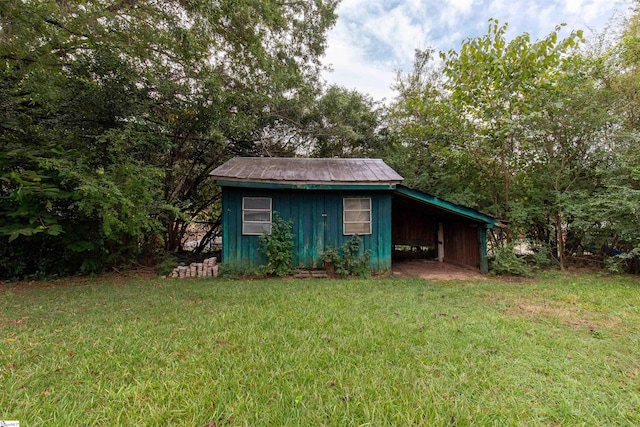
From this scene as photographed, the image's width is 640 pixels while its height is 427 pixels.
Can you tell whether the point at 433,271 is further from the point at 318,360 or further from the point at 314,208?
the point at 318,360

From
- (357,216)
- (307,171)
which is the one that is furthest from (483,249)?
(307,171)

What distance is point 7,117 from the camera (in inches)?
231

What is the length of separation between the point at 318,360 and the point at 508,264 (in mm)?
6442

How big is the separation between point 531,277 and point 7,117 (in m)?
12.8

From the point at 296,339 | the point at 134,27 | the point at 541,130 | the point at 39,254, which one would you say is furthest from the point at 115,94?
the point at 541,130

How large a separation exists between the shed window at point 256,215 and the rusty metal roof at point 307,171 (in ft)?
2.26

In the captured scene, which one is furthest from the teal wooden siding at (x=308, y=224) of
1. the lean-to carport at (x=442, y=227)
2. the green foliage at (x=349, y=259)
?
the lean-to carport at (x=442, y=227)

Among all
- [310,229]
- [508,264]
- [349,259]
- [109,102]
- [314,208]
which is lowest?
[508,264]

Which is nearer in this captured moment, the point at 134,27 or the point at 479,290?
the point at 479,290

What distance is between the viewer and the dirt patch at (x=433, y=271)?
6.84m

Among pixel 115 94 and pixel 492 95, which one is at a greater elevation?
pixel 492 95

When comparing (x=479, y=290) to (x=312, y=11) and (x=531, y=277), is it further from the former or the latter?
(x=312, y=11)

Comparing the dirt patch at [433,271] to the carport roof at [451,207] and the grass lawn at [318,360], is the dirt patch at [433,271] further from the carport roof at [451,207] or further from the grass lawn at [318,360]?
the grass lawn at [318,360]

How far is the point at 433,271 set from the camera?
759cm
